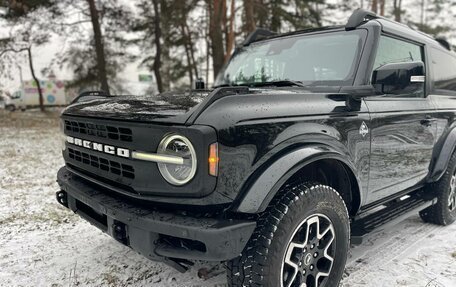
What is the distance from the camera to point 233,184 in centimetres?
195

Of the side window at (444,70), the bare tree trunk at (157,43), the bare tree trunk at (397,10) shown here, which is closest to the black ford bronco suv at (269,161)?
the side window at (444,70)

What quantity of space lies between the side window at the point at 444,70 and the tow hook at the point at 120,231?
3.51 metres

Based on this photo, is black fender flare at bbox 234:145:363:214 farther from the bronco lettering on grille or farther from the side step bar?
the side step bar

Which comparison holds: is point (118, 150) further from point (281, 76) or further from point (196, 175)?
point (281, 76)

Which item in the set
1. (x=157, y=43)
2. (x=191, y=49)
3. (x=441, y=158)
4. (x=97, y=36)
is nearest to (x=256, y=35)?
(x=441, y=158)

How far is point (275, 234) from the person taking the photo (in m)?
2.03

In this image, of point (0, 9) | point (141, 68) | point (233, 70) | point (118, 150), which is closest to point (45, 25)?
point (0, 9)

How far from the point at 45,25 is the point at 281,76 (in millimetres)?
17102

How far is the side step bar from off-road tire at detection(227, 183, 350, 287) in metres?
0.60

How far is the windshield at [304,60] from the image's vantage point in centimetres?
297

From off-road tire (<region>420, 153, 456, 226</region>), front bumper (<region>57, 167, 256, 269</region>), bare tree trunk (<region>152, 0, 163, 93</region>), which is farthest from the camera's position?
bare tree trunk (<region>152, 0, 163, 93</region>)

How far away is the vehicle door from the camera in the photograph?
284 centimetres

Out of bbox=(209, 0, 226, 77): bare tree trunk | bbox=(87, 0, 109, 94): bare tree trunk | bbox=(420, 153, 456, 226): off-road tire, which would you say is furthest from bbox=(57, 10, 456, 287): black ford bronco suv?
bbox=(87, 0, 109, 94): bare tree trunk

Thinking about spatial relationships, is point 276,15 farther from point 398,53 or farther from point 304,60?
point 304,60
